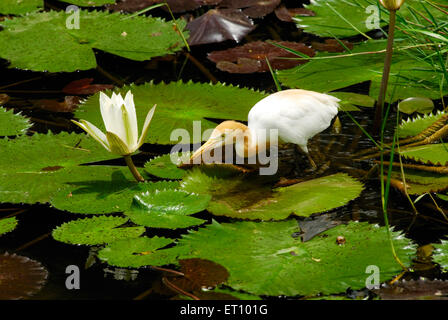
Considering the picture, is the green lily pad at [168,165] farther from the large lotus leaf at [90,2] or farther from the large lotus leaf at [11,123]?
the large lotus leaf at [90,2]

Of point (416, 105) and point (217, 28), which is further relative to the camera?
point (217, 28)

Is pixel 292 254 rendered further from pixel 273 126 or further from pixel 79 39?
pixel 79 39

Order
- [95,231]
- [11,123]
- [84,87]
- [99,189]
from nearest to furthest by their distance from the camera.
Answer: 1. [95,231]
2. [99,189]
3. [11,123]
4. [84,87]

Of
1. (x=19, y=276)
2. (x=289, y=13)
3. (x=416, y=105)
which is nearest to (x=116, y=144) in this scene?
(x=19, y=276)

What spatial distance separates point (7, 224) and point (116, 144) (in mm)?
431

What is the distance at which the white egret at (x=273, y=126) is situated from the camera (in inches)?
87.5

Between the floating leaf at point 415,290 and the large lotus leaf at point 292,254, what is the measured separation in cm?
4

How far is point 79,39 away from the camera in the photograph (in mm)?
3383

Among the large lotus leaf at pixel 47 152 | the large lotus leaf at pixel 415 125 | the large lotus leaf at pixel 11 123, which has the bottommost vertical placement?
the large lotus leaf at pixel 11 123

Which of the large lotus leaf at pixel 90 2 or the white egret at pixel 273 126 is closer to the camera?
the white egret at pixel 273 126

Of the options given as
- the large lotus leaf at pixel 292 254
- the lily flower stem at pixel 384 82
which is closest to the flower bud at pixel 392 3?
the lily flower stem at pixel 384 82

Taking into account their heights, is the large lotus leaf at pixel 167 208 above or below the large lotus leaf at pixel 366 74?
below

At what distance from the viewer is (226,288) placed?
65.7 inches

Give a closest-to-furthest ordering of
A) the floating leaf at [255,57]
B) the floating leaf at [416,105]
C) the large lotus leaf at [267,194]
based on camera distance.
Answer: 1. the large lotus leaf at [267,194]
2. the floating leaf at [416,105]
3. the floating leaf at [255,57]
